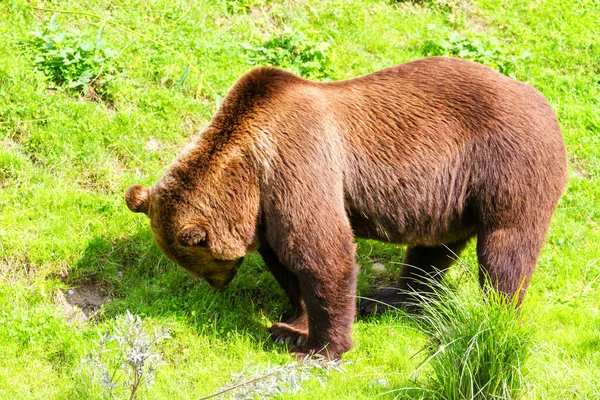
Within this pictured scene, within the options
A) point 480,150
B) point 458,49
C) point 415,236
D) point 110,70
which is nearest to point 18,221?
point 110,70

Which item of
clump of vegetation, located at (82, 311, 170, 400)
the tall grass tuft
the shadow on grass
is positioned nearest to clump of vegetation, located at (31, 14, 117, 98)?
the shadow on grass

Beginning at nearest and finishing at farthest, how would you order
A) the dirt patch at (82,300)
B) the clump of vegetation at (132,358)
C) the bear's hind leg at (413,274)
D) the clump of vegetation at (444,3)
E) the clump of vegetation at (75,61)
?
1. the clump of vegetation at (132,358)
2. the dirt patch at (82,300)
3. the bear's hind leg at (413,274)
4. the clump of vegetation at (75,61)
5. the clump of vegetation at (444,3)

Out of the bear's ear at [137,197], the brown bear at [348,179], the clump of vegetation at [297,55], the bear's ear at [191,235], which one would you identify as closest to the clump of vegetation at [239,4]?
the clump of vegetation at [297,55]

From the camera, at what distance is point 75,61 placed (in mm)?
9031

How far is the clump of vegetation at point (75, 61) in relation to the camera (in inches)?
355

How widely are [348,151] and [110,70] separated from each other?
3383mm

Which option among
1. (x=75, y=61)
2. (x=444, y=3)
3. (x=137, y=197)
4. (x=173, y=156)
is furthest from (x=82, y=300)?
(x=444, y=3)

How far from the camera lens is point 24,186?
8.06 meters

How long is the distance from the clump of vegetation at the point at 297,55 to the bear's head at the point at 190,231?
10.4 ft

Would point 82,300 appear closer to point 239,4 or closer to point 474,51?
point 239,4

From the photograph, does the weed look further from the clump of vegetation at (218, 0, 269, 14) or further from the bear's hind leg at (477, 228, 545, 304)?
the bear's hind leg at (477, 228, 545, 304)

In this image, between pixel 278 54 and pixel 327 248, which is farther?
pixel 278 54

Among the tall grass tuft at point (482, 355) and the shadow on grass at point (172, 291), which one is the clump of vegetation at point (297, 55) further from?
the tall grass tuft at point (482, 355)

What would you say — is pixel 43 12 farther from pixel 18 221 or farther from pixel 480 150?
pixel 480 150
